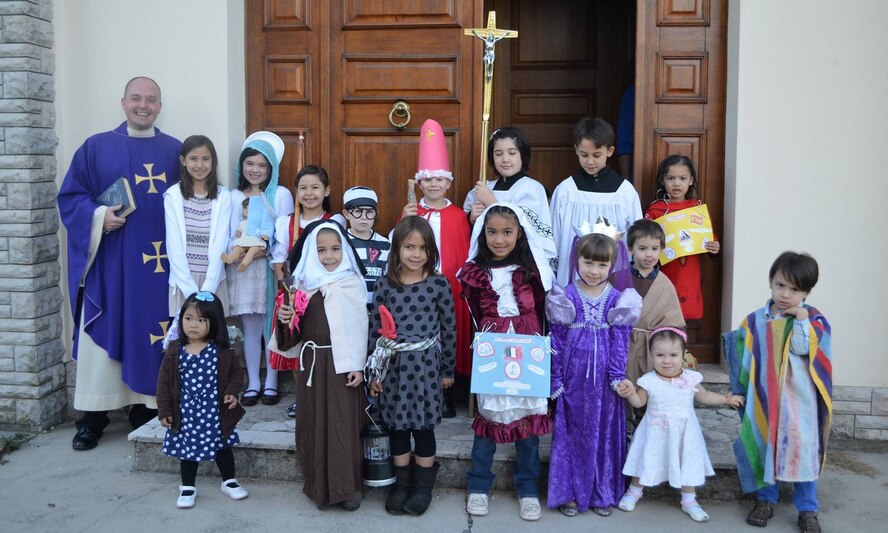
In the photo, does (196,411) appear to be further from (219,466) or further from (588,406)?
(588,406)

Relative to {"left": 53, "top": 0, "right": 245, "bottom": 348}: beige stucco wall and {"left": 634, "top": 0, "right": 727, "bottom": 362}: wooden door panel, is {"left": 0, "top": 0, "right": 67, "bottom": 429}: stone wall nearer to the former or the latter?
{"left": 53, "top": 0, "right": 245, "bottom": 348}: beige stucco wall

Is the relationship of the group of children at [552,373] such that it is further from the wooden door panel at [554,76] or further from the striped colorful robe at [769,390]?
the wooden door panel at [554,76]

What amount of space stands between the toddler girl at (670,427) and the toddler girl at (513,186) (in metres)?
0.91

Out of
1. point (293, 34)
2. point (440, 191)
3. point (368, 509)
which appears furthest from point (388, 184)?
point (368, 509)

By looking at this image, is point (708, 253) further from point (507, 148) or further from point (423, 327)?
point (423, 327)

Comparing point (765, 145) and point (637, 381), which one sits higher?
point (765, 145)

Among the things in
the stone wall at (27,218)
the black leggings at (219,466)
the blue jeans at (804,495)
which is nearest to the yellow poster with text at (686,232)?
the blue jeans at (804,495)

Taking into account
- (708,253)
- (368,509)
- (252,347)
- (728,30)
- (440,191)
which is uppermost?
(728,30)

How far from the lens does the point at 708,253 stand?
503cm

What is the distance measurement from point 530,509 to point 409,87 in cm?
270

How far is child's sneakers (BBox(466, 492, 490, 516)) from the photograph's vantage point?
3.92 metres

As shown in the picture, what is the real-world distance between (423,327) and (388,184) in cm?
167

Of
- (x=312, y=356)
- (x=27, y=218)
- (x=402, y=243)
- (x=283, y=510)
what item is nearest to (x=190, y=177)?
(x=27, y=218)

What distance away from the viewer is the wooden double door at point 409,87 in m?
5.08
